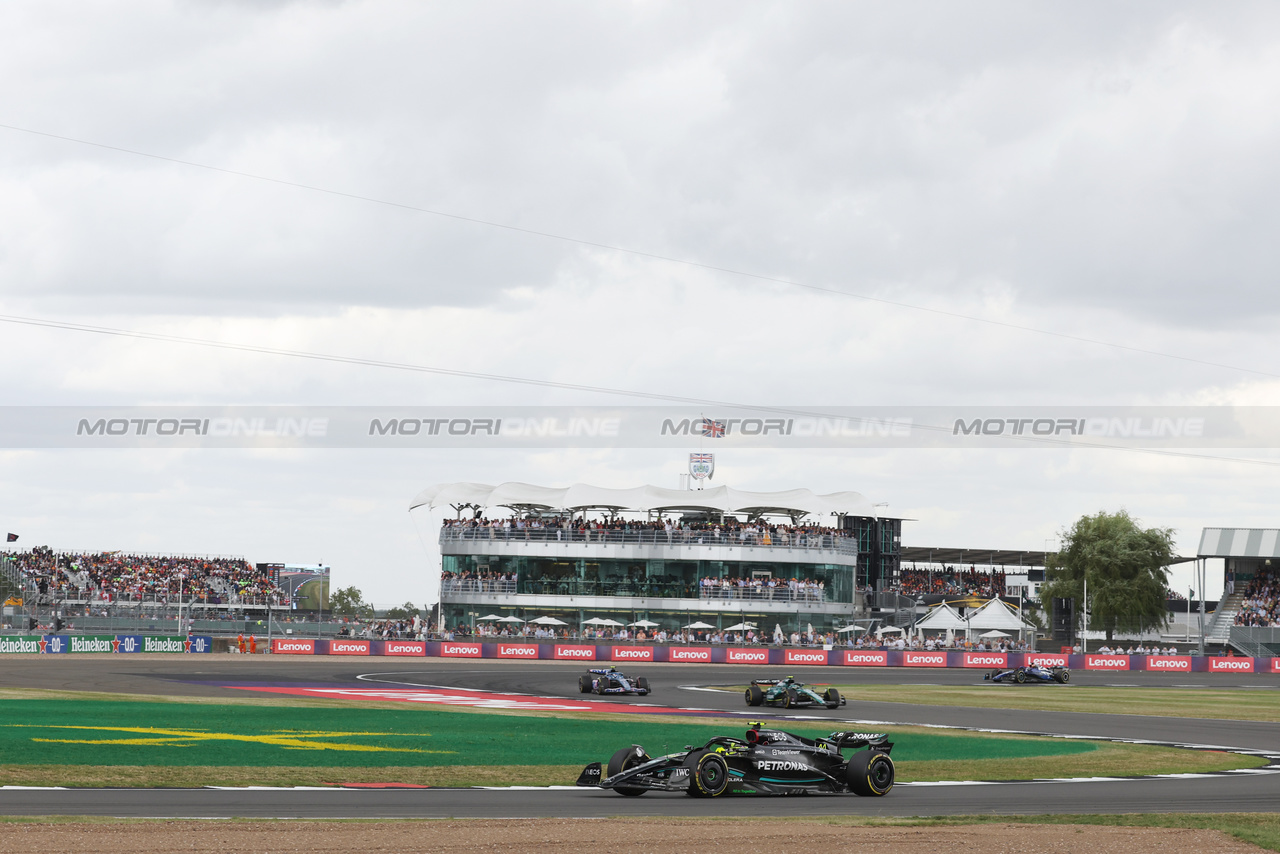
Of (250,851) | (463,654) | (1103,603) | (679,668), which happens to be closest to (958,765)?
(250,851)

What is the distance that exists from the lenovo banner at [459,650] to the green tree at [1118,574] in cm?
4591

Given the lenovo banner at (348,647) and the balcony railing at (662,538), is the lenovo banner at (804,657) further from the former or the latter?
the lenovo banner at (348,647)

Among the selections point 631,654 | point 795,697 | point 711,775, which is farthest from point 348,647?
point 711,775

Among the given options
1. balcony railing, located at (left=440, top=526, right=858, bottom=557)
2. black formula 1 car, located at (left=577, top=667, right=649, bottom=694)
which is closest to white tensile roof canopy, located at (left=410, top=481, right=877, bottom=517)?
balcony railing, located at (left=440, top=526, right=858, bottom=557)

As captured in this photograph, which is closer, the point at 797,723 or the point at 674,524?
the point at 797,723

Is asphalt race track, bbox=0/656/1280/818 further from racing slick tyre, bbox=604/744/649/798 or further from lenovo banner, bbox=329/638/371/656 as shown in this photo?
lenovo banner, bbox=329/638/371/656

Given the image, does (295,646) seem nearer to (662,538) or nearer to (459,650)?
(459,650)

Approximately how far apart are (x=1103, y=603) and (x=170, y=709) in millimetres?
76318

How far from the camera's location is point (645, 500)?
8950cm

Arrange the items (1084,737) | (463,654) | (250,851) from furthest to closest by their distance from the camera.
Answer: (463,654), (1084,737), (250,851)

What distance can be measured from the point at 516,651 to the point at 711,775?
53456mm

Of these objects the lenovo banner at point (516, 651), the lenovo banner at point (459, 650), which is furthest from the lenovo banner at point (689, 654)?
the lenovo banner at point (459, 650)

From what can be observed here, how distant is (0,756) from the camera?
65.9 feet

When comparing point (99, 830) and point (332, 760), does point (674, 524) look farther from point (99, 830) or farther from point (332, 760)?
point (99, 830)
